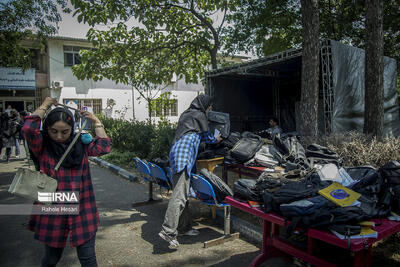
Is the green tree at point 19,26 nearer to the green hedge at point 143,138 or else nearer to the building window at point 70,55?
the green hedge at point 143,138

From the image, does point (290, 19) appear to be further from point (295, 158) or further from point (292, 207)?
point (292, 207)

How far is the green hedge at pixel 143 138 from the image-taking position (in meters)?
8.77

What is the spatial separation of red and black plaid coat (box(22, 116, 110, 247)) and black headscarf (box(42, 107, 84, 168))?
0.05 m

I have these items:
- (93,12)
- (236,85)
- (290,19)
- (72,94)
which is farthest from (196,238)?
(72,94)

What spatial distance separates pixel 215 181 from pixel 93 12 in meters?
6.65

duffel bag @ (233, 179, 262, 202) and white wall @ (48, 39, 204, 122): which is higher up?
white wall @ (48, 39, 204, 122)

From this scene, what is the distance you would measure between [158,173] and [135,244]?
1192mm

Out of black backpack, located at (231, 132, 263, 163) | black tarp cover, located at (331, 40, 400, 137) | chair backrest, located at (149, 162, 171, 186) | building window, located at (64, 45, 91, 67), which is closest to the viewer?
black backpack, located at (231, 132, 263, 163)

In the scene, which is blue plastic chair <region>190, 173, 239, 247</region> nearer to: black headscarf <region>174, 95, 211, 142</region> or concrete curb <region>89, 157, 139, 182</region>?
black headscarf <region>174, 95, 211, 142</region>

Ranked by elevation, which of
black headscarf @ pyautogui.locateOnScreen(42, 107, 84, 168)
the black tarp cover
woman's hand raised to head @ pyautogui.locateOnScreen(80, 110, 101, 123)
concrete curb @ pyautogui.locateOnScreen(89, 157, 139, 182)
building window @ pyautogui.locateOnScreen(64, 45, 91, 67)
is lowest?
concrete curb @ pyautogui.locateOnScreen(89, 157, 139, 182)

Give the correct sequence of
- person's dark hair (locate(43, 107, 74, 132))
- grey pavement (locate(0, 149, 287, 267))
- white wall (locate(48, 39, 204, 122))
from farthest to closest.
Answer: white wall (locate(48, 39, 204, 122)) → grey pavement (locate(0, 149, 287, 267)) → person's dark hair (locate(43, 107, 74, 132))

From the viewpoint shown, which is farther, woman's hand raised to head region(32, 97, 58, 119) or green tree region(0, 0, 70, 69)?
green tree region(0, 0, 70, 69)

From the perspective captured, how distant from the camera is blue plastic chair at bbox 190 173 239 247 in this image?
3757 millimetres

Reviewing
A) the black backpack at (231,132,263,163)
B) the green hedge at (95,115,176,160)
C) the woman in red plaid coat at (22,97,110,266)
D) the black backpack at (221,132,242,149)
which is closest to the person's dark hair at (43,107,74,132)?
the woman in red plaid coat at (22,97,110,266)
